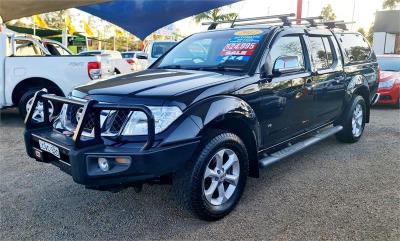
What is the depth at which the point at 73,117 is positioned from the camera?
320 cm

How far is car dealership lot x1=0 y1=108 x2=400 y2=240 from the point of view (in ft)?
9.39

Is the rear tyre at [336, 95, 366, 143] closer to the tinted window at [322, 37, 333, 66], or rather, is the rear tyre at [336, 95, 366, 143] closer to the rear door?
the rear door

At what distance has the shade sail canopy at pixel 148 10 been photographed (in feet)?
40.3

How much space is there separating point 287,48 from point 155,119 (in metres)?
2.05

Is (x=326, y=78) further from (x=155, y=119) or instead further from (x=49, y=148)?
(x=49, y=148)

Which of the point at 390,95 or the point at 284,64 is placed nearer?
the point at 284,64

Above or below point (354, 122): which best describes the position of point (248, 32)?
above

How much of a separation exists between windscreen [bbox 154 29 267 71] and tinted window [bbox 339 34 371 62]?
82.7 inches

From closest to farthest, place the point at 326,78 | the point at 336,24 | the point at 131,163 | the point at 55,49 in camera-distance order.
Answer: the point at 131,163 < the point at 326,78 < the point at 336,24 < the point at 55,49

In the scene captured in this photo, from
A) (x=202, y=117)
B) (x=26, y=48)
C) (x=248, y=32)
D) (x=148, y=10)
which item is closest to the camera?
(x=202, y=117)

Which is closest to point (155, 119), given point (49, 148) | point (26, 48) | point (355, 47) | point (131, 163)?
point (131, 163)

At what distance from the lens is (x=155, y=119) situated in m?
2.66

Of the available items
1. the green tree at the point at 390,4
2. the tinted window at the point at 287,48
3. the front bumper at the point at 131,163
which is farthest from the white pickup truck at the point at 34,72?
the green tree at the point at 390,4

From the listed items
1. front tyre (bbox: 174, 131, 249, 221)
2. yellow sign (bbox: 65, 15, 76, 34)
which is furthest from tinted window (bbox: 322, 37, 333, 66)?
yellow sign (bbox: 65, 15, 76, 34)
